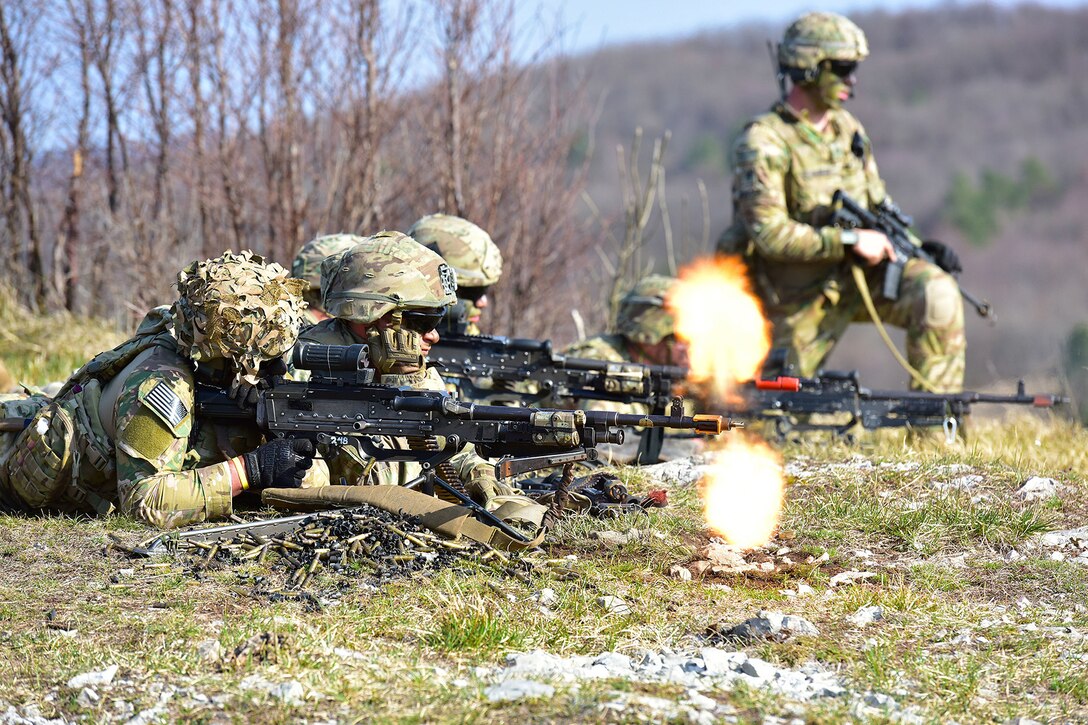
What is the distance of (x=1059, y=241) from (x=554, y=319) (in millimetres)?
46239

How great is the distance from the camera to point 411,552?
516cm

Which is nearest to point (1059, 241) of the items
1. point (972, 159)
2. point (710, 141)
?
point (972, 159)

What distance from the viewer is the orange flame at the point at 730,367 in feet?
20.1

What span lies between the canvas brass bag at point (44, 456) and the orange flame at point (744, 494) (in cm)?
281

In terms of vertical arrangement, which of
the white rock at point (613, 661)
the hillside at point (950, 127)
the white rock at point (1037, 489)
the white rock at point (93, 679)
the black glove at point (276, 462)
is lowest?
the white rock at point (613, 661)

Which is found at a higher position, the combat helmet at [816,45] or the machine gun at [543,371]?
the combat helmet at [816,45]

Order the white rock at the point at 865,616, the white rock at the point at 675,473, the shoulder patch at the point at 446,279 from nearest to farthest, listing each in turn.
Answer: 1. the white rock at the point at 865,616
2. the shoulder patch at the point at 446,279
3. the white rock at the point at 675,473

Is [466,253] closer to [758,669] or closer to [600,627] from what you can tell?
[600,627]

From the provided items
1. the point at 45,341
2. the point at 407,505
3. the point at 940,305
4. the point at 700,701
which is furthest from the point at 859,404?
the point at 45,341

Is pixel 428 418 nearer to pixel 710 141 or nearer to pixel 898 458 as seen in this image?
pixel 898 458

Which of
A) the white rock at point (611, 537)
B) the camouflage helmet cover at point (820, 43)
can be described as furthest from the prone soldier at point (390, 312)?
the camouflage helmet cover at point (820, 43)

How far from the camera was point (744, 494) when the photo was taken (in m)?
6.59

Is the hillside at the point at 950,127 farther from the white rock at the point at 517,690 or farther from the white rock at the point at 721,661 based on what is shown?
the white rock at the point at 517,690

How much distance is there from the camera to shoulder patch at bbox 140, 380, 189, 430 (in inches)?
217
